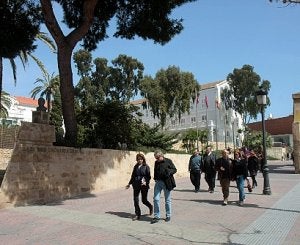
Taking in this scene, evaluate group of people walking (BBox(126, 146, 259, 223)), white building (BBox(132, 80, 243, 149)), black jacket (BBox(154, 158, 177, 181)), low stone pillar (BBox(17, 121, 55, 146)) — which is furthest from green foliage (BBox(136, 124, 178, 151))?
white building (BBox(132, 80, 243, 149))

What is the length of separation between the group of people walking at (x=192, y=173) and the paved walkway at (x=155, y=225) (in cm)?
44

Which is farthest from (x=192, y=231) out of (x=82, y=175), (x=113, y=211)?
(x=82, y=175)

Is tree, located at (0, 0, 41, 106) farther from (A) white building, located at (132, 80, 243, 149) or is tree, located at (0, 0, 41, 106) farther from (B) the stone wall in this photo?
(A) white building, located at (132, 80, 243, 149)

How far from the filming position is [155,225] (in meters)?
10.6

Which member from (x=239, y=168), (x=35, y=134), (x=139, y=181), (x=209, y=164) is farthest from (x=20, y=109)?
(x=139, y=181)

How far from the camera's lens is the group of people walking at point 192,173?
36.7ft

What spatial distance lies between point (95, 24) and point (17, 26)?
3.84 metres

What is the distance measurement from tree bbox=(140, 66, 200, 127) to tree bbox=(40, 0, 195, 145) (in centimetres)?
3792

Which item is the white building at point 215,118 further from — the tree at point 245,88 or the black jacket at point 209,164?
the black jacket at point 209,164

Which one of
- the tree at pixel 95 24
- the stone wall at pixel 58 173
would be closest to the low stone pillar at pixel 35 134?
the stone wall at pixel 58 173

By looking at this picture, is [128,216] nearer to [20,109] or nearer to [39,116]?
[39,116]

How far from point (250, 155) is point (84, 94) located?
43.8m

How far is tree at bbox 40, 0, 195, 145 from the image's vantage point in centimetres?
1745

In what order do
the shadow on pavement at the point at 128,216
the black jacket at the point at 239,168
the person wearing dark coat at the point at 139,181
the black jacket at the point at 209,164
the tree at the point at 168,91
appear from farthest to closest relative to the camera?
the tree at the point at 168,91 < the black jacket at the point at 209,164 < the black jacket at the point at 239,168 < the shadow on pavement at the point at 128,216 < the person wearing dark coat at the point at 139,181
